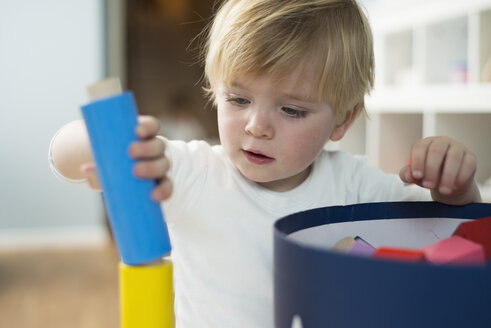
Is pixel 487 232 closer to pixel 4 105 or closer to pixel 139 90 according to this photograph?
pixel 4 105

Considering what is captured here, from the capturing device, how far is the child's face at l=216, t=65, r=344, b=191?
2.09 ft

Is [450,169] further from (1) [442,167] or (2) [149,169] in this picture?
(2) [149,169]

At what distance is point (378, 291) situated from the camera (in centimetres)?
35

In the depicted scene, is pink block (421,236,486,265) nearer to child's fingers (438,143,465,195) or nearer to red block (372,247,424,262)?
red block (372,247,424,262)

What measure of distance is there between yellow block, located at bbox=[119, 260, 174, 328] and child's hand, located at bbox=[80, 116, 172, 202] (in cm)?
5

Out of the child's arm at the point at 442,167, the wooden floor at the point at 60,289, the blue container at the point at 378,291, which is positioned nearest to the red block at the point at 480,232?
the child's arm at the point at 442,167

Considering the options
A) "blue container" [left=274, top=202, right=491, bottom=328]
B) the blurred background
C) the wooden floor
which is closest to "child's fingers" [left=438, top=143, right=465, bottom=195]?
"blue container" [left=274, top=202, right=491, bottom=328]

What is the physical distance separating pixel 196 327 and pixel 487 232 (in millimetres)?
352

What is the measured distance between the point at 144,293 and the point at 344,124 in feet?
1.57

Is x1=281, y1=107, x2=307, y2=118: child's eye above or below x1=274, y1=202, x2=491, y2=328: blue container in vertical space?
above

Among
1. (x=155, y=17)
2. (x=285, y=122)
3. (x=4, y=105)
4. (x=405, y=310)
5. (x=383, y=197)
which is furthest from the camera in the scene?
(x=155, y=17)

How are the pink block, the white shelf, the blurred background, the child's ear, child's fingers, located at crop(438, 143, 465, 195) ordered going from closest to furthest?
the pink block < child's fingers, located at crop(438, 143, 465, 195) < the child's ear < the white shelf < the blurred background

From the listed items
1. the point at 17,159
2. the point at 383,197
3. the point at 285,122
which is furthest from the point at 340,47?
the point at 17,159

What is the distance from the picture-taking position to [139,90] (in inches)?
182
